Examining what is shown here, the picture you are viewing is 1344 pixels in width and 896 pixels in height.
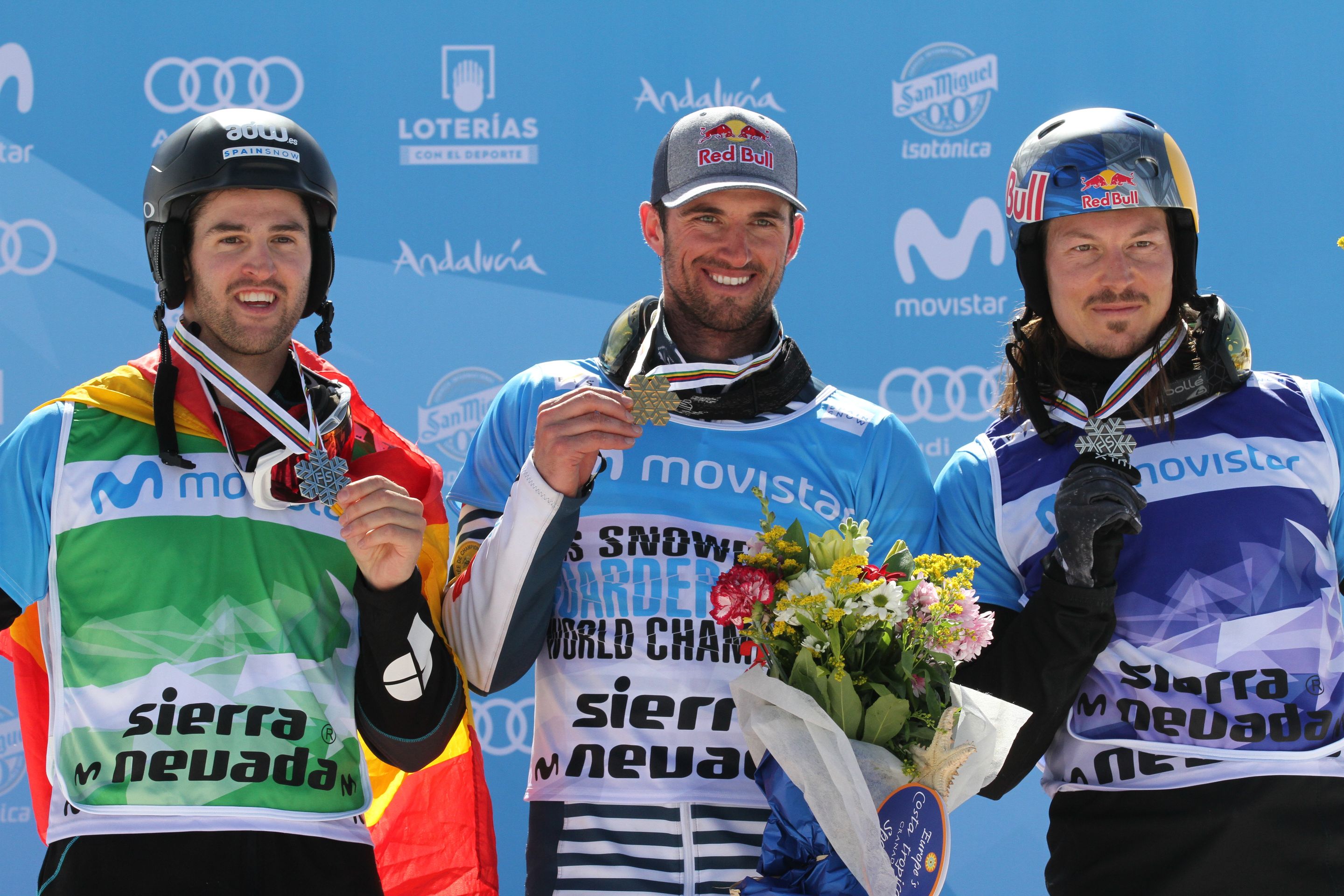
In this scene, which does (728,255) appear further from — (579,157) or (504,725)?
(504,725)

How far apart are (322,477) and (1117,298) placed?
1.70m

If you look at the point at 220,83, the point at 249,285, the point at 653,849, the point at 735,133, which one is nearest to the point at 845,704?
the point at 653,849

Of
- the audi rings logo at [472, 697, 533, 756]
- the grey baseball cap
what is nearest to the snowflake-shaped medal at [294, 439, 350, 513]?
the grey baseball cap

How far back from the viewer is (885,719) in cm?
203

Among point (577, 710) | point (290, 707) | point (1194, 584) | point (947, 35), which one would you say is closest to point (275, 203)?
point (290, 707)

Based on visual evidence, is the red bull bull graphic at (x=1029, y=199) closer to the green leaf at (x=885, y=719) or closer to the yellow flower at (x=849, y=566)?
the yellow flower at (x=849, y=566)

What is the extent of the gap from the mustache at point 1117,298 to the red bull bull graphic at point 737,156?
0.75m

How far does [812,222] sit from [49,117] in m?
2.76

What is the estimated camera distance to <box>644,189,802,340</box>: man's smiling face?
8.80 feet

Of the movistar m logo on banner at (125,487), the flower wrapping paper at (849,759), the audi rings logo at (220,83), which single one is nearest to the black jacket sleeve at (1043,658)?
the flower wrapping paper at (849,759)

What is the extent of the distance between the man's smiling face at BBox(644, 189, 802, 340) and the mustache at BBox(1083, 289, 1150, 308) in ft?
2.22

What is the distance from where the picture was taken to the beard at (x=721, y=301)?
2686 millimetres

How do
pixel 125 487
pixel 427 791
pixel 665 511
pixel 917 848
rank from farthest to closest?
A: 1. pixel 427 791
2. pixel 665 511
3. pixel 125 487
4. pixel 917 848

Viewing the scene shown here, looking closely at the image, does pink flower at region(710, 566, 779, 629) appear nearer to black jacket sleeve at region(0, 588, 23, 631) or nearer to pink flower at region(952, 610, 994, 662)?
pink flower at region(952, 610, 994, 662)
